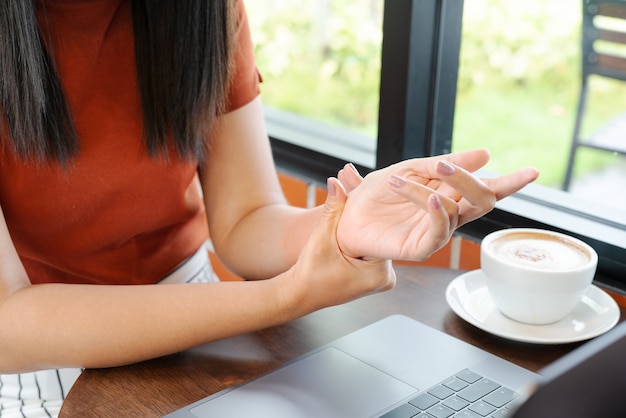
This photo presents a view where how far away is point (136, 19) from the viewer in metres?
1.08

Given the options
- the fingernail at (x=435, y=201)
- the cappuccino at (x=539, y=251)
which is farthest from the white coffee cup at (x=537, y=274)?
the fingernail at (x=435, y=201)

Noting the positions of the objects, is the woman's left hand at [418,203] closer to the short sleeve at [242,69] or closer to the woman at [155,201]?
the woman at [155,201]

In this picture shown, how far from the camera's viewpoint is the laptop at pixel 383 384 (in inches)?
30.4

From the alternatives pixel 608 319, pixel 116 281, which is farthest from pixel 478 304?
pixel 116 281

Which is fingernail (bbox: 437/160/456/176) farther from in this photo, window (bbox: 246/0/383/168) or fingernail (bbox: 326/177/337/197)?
window (bbox: 246/0/383/168)

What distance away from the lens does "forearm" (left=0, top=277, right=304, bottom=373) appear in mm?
863

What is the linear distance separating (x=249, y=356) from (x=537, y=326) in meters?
0.34

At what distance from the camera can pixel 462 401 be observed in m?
0.78

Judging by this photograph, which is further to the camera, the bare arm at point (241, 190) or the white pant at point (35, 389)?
the bare arm at point (241, 190)

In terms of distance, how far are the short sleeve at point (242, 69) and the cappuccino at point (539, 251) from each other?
43 cm

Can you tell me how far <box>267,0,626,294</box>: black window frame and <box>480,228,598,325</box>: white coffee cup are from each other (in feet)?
0.60

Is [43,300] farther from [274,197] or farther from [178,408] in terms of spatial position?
[274,197]

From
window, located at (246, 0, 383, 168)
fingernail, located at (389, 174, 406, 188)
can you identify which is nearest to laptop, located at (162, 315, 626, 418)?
fingernail, located at (389, 174, 406, 188)

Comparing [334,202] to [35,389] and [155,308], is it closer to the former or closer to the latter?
[155,308]
